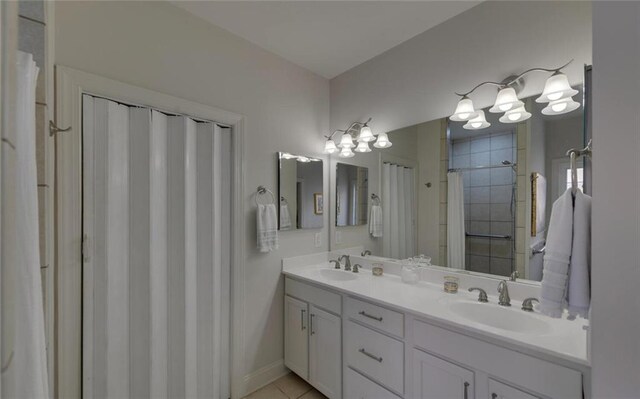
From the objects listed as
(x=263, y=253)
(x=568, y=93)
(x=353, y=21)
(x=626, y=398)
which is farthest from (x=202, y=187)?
(x=568, y=93)

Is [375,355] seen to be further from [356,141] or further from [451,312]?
[356,141]

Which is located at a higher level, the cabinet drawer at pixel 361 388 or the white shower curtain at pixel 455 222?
the white shower curtain at pixel 455 222

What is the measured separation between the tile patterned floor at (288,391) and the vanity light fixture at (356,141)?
Result: 1891mm

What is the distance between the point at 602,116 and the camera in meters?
0.58

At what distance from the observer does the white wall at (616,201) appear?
1.77 ft

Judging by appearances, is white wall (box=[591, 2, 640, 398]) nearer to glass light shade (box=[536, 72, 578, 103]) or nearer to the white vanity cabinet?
glass light shade (box=[536, 72, 578, 103])

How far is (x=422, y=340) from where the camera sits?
129cm

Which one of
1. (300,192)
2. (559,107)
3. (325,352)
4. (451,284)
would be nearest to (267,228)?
(300,192)

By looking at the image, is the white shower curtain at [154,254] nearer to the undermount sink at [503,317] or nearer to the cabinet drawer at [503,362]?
the cabinet drawer at [503,362]

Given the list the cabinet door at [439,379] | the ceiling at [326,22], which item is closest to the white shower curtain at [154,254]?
the ceiling at [326,22]

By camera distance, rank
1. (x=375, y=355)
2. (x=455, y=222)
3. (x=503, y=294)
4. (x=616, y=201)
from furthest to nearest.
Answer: (x=455, y=222), (x=375, y=355), (x=503, y=294), (x=616, y=201)

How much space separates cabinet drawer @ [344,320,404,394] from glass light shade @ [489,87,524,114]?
1383mm

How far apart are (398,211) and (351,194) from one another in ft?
1.63

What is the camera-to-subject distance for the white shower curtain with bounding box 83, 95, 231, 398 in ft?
4.45
